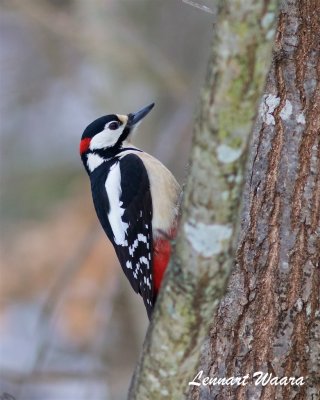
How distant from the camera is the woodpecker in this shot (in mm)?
3236

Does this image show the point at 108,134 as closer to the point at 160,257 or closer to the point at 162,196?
the point at 162,196

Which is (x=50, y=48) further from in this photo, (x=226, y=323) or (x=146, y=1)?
(x=226, y=323)

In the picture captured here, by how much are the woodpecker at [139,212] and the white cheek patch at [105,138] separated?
0.04 m

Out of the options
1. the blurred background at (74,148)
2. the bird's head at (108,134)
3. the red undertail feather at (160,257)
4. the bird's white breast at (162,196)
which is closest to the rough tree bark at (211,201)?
the red undertail feather at (160,257)

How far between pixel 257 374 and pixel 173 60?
14.5ft

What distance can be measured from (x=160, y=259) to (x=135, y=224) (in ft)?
0.64

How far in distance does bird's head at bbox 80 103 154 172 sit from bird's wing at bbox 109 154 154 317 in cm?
21

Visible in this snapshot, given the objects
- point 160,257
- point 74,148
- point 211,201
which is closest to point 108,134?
point 160,257

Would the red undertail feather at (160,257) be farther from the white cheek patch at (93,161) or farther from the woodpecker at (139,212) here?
the white cheek patch at (93,161)

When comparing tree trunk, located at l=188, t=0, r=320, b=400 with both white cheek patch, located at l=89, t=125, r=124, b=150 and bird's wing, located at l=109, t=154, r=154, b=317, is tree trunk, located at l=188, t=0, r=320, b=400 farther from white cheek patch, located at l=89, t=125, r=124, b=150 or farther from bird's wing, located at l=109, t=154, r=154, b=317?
white cheek patch, located at l=89, t=125, r=124, b=150

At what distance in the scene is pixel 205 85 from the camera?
158 cm

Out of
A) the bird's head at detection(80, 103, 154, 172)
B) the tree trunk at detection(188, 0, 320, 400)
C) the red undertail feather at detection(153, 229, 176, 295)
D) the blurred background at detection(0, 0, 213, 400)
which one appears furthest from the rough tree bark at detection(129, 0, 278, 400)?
the blurred background at detection(0, 0, 213, 400)

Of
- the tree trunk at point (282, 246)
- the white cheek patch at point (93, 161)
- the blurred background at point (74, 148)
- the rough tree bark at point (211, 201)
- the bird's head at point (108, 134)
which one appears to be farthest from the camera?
the blurred background at point (74, 148)

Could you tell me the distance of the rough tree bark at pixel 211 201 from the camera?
5.08 ft
